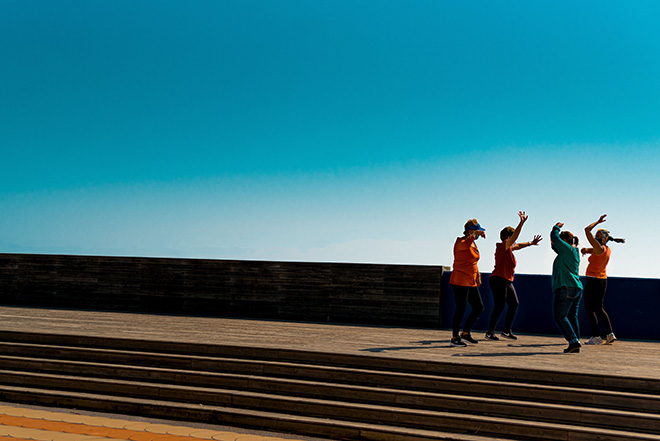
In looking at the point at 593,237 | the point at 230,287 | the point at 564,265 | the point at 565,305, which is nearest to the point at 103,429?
the point at 565,305

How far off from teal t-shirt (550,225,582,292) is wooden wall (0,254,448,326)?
10.2 ft

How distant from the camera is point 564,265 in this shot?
7879 millimetres

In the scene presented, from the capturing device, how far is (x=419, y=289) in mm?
10953

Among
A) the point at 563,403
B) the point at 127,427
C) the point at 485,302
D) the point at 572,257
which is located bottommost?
the point at 127,427

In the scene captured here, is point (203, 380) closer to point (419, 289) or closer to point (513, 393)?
point (513, 393)

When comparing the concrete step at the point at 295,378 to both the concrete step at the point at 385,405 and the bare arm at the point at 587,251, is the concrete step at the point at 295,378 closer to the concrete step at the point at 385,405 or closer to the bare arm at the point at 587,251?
the concrete step at the point at 385,405

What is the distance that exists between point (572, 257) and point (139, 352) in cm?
622

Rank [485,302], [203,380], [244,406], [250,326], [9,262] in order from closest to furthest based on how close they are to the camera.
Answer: [244,406] → [203,380] → [250,326] → [485,302] → [9,262]

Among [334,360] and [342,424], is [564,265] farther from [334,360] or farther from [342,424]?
[342,424]

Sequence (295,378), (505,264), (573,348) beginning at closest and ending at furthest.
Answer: (295,378)
(573,348)
(505,264)

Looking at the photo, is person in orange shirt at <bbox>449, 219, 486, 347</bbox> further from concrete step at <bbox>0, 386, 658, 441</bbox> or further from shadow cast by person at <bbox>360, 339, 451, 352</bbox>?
concrete step at <bbox>0, 386, 658, 441</bbox>

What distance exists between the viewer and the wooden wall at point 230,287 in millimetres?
11086

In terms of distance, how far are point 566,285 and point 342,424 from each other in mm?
4074

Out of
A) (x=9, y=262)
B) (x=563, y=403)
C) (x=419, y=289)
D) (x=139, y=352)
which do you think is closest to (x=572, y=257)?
(x=563, y=403)
